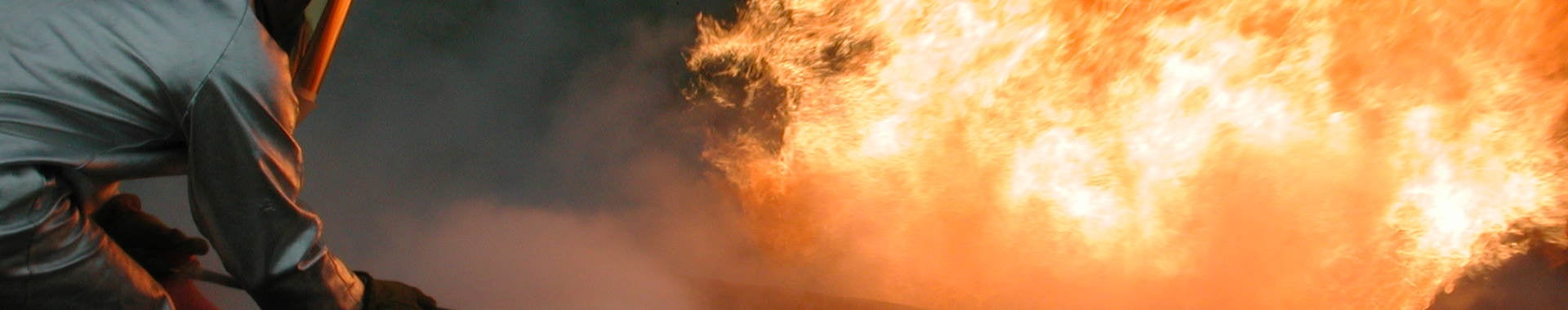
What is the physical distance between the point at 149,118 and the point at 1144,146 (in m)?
3.02

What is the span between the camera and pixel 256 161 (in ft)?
4.19

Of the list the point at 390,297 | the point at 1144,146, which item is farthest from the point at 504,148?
the point at 1144,146

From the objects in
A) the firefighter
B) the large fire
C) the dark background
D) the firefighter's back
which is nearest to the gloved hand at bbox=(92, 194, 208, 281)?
the firefighter

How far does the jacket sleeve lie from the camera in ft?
4.12

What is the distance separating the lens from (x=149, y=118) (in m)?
1.28

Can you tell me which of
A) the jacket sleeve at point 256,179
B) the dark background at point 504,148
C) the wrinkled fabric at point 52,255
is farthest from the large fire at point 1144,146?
the wrinkled fabric at point 52,255

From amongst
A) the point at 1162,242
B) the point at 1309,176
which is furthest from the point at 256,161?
the point at 1309,176

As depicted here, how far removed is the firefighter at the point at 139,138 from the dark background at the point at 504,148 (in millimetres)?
1419

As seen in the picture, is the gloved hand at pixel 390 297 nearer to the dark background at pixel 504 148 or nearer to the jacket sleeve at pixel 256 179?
the jacket sleeve at pixel 256 179

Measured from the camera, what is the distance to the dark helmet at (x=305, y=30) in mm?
1359

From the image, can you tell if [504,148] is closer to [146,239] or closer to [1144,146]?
[146,239]

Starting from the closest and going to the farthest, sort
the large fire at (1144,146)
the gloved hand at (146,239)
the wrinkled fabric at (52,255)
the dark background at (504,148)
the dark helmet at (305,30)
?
the wrinkled fabric at (52,255) → the dark helmet at (305,30) → the gloved hand at (146,239) → the dark background at (504,148) → the large fire at (1144,146)

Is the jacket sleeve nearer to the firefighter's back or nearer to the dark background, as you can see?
the firefighter's back

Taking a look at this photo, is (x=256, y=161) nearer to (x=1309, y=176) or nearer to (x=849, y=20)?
(x=849, y=20)
